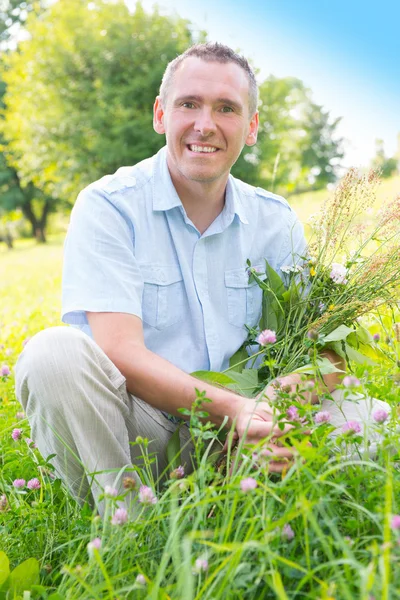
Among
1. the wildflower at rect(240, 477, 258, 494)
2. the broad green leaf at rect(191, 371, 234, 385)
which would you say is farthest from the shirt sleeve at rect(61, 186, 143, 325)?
the wildflower at rect(240, 477, 258, 494)

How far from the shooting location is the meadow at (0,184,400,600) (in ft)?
4.57

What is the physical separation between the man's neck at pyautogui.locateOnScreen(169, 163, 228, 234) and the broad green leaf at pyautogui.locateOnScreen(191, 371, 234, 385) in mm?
714

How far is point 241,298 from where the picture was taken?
9.45 ft

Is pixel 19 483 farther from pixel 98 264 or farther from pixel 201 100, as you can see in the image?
pixel 201 100

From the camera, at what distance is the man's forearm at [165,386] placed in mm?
2266

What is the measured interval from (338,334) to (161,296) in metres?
0.70

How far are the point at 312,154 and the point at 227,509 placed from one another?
50.5 meters

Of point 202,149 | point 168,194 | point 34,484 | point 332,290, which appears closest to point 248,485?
point 34,484

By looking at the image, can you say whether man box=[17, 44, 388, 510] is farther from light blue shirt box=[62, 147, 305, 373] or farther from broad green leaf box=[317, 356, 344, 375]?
broad green leaf box=[317, 356, 344, 375]

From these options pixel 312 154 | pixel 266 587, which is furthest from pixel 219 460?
pixel 312 154

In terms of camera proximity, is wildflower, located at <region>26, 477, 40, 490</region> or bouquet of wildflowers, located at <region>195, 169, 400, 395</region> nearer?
wildflower, located at <region>26, 477, 40, 490</region>

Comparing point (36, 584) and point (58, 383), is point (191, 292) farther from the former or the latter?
point (36, 584)

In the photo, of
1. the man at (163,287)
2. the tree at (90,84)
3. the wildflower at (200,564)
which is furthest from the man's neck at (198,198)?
the tree at (90,84)

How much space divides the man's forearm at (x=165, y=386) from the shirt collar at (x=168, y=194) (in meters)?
0.67
